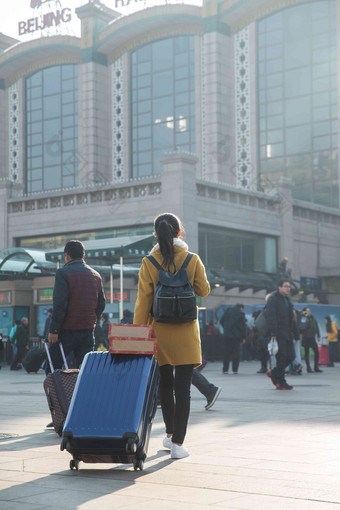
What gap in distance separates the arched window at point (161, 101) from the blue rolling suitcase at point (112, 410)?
44735 mm

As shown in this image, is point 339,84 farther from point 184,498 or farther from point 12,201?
point 184,498

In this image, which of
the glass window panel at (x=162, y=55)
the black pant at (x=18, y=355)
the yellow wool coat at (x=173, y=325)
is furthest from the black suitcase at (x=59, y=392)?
the glass window panel at (x=162, y=55)

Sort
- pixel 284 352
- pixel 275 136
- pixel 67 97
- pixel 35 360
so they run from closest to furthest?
1. pixel 35 360
2. pixel 284 352
3. pixel 275 136
4. pixel 67 97

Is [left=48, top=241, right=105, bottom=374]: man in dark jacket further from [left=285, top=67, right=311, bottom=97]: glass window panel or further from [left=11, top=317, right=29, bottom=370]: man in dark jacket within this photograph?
[left=285, top=67, right=311, bottom=97]: glass window panel

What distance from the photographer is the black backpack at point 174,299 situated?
6.23m

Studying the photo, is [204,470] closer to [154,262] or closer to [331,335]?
[154,262]

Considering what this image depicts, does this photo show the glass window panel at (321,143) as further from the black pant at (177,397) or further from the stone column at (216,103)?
the black pant at (177,397)

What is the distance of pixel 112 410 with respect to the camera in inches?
230

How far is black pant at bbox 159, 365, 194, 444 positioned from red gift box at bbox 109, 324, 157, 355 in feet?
1.37

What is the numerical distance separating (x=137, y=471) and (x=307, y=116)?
4506 cm

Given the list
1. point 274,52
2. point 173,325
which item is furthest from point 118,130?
point 173,325

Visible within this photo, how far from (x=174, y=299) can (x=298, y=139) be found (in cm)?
4408

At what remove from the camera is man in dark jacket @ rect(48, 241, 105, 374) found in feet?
27.5

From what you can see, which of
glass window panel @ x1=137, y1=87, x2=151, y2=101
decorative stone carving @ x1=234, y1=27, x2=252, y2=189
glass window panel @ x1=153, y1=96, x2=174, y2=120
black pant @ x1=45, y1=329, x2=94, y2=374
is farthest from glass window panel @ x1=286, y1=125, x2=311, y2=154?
black pant @ x1=45, y1=329, x2=94, y2=374
